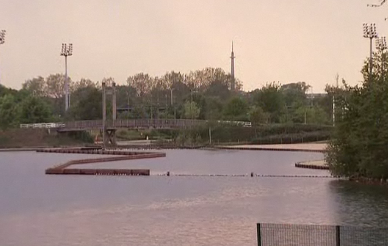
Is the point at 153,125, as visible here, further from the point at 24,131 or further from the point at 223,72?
the point at 223,72

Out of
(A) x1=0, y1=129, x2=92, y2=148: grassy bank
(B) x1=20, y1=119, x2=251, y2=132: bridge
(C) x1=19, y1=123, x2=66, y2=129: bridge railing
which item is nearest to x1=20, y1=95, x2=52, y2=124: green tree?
(C) x1=19, y1=123, x2=66, y2=129: bridge railing

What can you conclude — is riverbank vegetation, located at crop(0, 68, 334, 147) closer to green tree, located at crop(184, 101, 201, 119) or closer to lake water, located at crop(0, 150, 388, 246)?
green tree, located at crop(184, 101, 201, 119)

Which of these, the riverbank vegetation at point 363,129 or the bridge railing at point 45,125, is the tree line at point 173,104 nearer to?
the bridge railing at point 45,125

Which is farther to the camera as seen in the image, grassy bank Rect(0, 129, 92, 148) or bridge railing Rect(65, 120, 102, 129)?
grassy bank Rect(0, 129, 92, 148)

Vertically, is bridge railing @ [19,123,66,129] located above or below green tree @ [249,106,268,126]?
below

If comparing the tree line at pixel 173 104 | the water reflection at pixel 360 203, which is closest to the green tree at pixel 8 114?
the tree line at pixel 173 104

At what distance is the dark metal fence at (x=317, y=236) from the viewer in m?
18.3

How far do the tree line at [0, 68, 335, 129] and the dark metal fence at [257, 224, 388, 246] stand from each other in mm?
63696

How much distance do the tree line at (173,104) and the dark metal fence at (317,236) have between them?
209 feet

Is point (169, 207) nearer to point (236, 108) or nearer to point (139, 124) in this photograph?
point (139, 124)

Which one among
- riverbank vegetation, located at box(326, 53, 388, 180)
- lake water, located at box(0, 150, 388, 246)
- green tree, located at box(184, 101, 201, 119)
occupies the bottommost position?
lake water, located at box(0, 150, 388, 246)

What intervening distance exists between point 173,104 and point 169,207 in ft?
343

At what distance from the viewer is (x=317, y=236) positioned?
19.8 meters

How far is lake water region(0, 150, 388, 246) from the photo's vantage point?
2342cm
